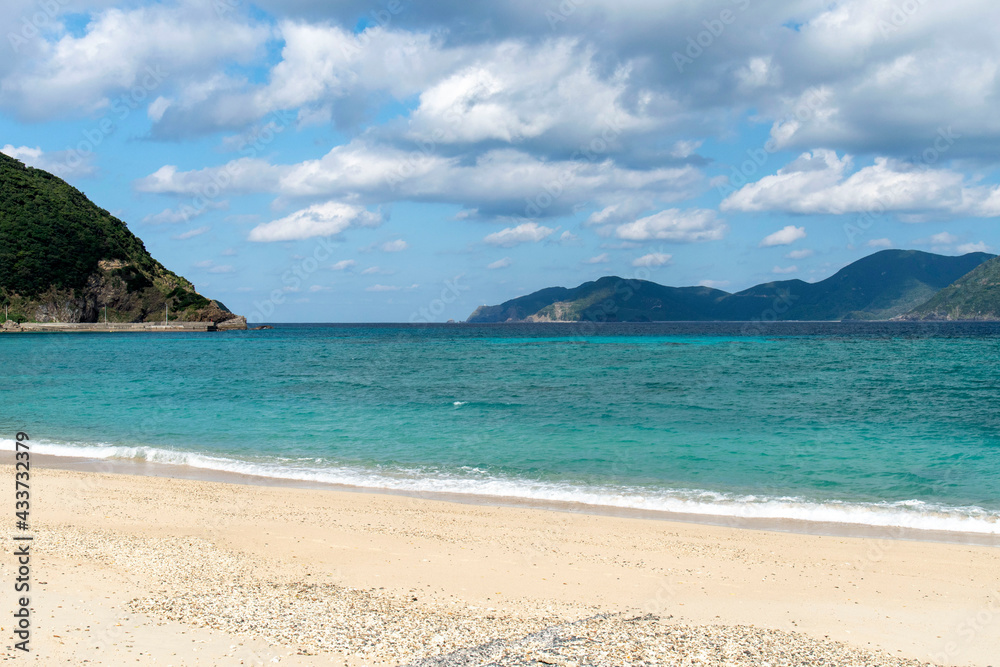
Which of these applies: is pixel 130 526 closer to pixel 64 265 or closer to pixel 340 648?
pixel 340 648

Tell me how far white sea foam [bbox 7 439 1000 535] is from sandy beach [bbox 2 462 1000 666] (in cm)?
139

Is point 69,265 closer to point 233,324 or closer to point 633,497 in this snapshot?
point 233,324

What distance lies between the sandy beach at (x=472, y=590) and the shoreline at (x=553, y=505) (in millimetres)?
545

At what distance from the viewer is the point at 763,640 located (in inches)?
233

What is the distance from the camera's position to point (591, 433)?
19781 millimetres

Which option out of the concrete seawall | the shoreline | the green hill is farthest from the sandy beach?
the green hill

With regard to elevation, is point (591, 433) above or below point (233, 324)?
below

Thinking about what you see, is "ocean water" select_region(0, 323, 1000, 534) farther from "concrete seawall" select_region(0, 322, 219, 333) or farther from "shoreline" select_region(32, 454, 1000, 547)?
"concrete seawall" select_region(0, 322, 219, 333)

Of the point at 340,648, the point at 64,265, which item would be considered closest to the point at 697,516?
the point at 340,648

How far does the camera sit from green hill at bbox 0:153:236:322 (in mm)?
134875

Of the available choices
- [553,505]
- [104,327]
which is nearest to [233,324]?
[104,327]

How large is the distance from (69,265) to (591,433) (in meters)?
160

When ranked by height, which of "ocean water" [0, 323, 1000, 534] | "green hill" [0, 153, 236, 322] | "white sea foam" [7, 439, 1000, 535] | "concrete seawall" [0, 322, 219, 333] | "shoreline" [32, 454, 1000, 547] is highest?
"green hill" [0, 153, 236, 322]

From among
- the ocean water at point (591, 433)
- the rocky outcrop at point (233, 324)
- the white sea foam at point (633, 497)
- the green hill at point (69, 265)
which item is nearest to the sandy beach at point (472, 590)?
the white sea foam at point (633, 497)
